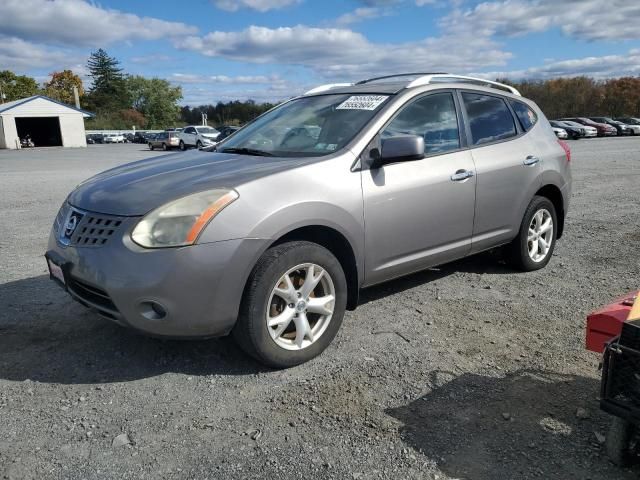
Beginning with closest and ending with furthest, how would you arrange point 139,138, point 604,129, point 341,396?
point 341,396 < point 604,129 < point 139,138

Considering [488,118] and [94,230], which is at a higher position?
[488,118]

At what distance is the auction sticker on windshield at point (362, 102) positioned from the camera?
3979 millimetres

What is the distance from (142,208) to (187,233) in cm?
32

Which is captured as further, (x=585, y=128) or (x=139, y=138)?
(x=139, y=138)

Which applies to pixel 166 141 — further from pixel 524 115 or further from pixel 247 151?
pixel 247 151

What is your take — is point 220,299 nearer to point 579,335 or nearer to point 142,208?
point 142,208

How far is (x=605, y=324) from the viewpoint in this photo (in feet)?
8.27

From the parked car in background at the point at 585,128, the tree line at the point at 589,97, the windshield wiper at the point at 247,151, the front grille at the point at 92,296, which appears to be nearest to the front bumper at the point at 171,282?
the front grille at the point at 92,296

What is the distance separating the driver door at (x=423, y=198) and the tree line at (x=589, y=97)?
64889 millimetres

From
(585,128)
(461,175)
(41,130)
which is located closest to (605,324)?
(461,175)

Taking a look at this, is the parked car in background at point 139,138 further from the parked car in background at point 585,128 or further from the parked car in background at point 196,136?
the parked car in background at point 585,128

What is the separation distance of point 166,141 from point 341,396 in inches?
1434

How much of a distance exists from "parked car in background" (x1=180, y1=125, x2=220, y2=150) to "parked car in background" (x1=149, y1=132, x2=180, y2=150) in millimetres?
811

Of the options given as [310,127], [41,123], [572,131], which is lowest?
[572,131]
